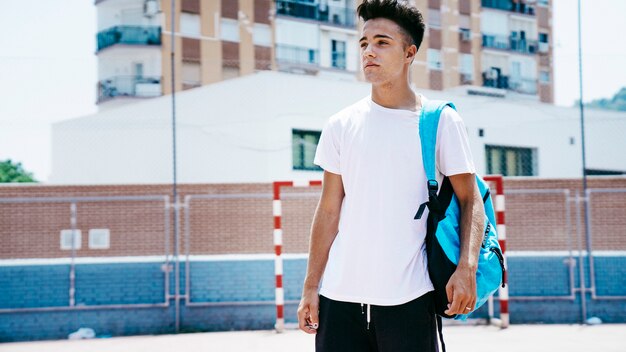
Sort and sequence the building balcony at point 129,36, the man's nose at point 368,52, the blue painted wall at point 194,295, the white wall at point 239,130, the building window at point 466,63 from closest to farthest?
the man's nose at point 368,52 → the blue painted wall at point 194,295 → the white wall at point 239,130 → the building window at point 466,63 → the building balcony at point 129,36

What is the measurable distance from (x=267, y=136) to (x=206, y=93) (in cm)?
249

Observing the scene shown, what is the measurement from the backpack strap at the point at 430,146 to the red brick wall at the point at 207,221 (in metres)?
7.65

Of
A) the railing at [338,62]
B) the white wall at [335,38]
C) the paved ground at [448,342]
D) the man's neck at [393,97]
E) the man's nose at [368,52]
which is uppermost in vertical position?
the white wall at [335,38]

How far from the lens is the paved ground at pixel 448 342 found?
7.38 metres

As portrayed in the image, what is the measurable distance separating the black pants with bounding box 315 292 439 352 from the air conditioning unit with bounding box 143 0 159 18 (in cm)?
2964

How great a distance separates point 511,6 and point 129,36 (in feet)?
63.8

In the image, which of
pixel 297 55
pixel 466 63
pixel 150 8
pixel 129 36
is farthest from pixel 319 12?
pixel 129 36

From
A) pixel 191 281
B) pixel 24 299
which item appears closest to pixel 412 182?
pixel 191 281

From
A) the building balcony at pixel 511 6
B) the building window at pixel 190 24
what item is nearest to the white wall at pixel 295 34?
the building window at pixel 190 24

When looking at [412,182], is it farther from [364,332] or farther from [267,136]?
[267,136]

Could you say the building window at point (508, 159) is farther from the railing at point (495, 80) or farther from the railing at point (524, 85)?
the railing at point (524, 85)

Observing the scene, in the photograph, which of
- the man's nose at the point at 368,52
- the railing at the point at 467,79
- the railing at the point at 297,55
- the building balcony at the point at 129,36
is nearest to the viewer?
the man's nose at the point at 368,52

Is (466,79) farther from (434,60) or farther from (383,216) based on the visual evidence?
(383,216)

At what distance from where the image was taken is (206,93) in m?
19.9
